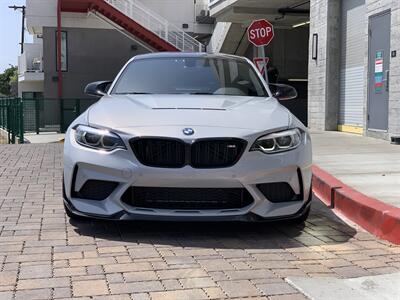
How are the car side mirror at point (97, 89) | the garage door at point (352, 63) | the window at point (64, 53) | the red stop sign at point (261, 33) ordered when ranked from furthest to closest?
the window at point (64, 53)
the garage door at point (352, 63)
the red stop sign at point (261, 33)
the car side mirror at point (97, 89)

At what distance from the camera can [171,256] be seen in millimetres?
4480

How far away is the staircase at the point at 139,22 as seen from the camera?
25.4m

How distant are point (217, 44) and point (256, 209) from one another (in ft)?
73.4

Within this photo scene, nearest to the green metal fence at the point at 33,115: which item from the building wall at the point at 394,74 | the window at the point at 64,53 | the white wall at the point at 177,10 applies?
the window at the point at 64,53

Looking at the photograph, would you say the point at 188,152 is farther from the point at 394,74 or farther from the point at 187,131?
the point at 394,74

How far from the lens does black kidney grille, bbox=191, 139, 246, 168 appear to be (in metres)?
4.71

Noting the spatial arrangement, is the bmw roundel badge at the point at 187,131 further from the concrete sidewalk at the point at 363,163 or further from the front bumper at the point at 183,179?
the concrete sidewalk at the point at 363,163

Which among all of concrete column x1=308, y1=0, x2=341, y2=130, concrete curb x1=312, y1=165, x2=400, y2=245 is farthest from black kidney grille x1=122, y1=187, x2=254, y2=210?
concrete column x1=308, y1=0, x2=341, y2=130

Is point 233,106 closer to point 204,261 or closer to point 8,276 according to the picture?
point 204,261

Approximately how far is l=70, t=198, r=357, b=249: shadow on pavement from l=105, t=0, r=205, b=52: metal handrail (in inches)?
850

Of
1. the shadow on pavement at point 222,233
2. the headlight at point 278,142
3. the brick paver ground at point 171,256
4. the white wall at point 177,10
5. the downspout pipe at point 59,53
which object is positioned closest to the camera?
the brick paver ground at point 171,256

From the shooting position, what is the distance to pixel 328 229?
553 cm

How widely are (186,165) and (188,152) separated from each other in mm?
107

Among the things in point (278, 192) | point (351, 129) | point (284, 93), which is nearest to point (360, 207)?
point (278, 192)
